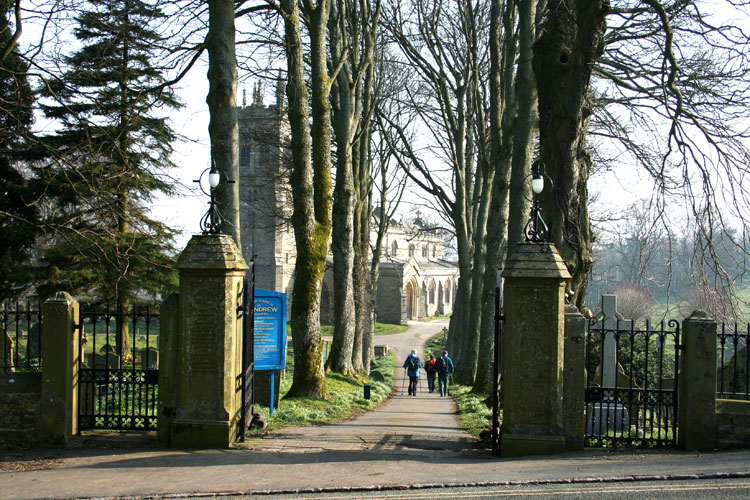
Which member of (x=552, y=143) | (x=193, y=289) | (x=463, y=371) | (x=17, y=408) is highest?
(x=552, y=143)

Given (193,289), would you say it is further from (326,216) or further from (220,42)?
(326,216)

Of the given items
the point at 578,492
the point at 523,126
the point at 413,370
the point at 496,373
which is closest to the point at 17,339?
the point at 496,373

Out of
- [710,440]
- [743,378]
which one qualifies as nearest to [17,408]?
[710,440]

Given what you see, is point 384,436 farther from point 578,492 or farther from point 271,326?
point 578,492

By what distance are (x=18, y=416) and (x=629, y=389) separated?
7.71 meters

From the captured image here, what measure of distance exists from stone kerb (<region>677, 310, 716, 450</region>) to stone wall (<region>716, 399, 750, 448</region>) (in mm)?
98

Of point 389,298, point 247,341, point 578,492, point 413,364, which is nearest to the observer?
point 578,492

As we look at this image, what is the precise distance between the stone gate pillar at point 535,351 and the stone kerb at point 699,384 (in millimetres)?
1595

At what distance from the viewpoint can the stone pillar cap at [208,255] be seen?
26.2 ft

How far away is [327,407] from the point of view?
12.6 metres

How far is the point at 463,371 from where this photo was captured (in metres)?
24.1

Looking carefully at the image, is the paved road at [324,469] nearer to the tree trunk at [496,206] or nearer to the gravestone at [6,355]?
the gravestone at [6,355]

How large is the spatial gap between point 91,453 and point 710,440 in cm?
770

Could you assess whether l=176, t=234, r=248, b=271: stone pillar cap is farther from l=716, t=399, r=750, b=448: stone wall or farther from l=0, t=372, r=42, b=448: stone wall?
l=716, t=399, r=750, b=448: stone wall
